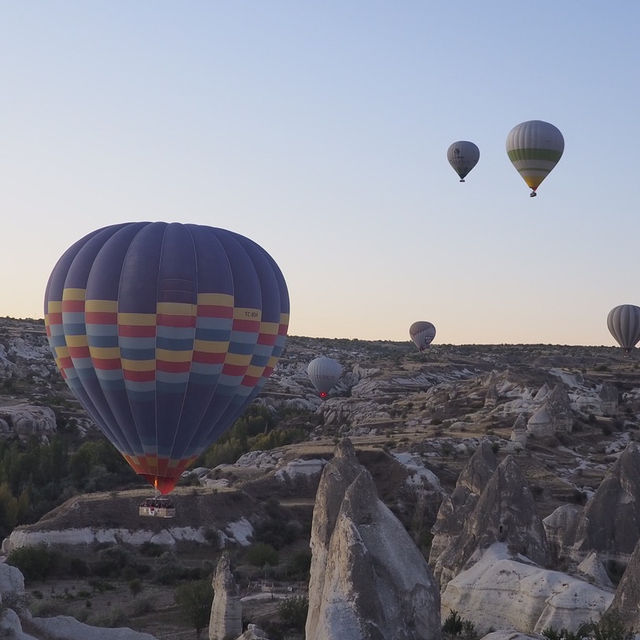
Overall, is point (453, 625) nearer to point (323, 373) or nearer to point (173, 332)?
point (173, 332)

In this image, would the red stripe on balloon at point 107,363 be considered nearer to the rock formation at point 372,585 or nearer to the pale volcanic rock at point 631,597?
the rock formation at point 372,585

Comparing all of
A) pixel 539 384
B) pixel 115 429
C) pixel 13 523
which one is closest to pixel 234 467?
pixel 13 523

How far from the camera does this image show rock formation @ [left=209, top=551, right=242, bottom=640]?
30.3 m

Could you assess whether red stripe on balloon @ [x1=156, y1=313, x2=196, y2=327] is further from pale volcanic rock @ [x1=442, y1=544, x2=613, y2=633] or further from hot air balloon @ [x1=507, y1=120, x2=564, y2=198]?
hot air balloon @ [x1=507, y1=120, x2=564, y2=198]

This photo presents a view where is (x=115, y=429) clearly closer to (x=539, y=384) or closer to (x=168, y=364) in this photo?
(x=168, y=364)

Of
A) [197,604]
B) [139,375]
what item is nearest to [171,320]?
[139,375]

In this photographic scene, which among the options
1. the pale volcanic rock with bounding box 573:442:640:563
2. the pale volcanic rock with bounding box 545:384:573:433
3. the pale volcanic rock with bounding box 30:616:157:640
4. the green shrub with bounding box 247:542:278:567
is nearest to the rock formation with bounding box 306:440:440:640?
the pale volcanic rock with bounding box 30:616:157:640

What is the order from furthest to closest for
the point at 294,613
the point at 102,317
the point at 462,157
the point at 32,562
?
1. the point at 462,157
2. the point at 32,562
3. the point at 102,317
4. the point at 294,613

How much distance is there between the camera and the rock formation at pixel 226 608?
30.3 metres

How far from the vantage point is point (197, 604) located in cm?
3494

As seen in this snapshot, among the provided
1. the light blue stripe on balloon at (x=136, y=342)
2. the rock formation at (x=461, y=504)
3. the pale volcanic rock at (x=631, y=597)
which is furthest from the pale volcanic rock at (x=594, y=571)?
the light blue stripe on balloon at (x=136, y=342)

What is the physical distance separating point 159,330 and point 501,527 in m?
12.1

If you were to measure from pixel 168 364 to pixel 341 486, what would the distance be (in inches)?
278

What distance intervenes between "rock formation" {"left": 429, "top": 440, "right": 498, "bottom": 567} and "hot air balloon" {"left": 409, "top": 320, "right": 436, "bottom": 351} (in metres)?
78.5
